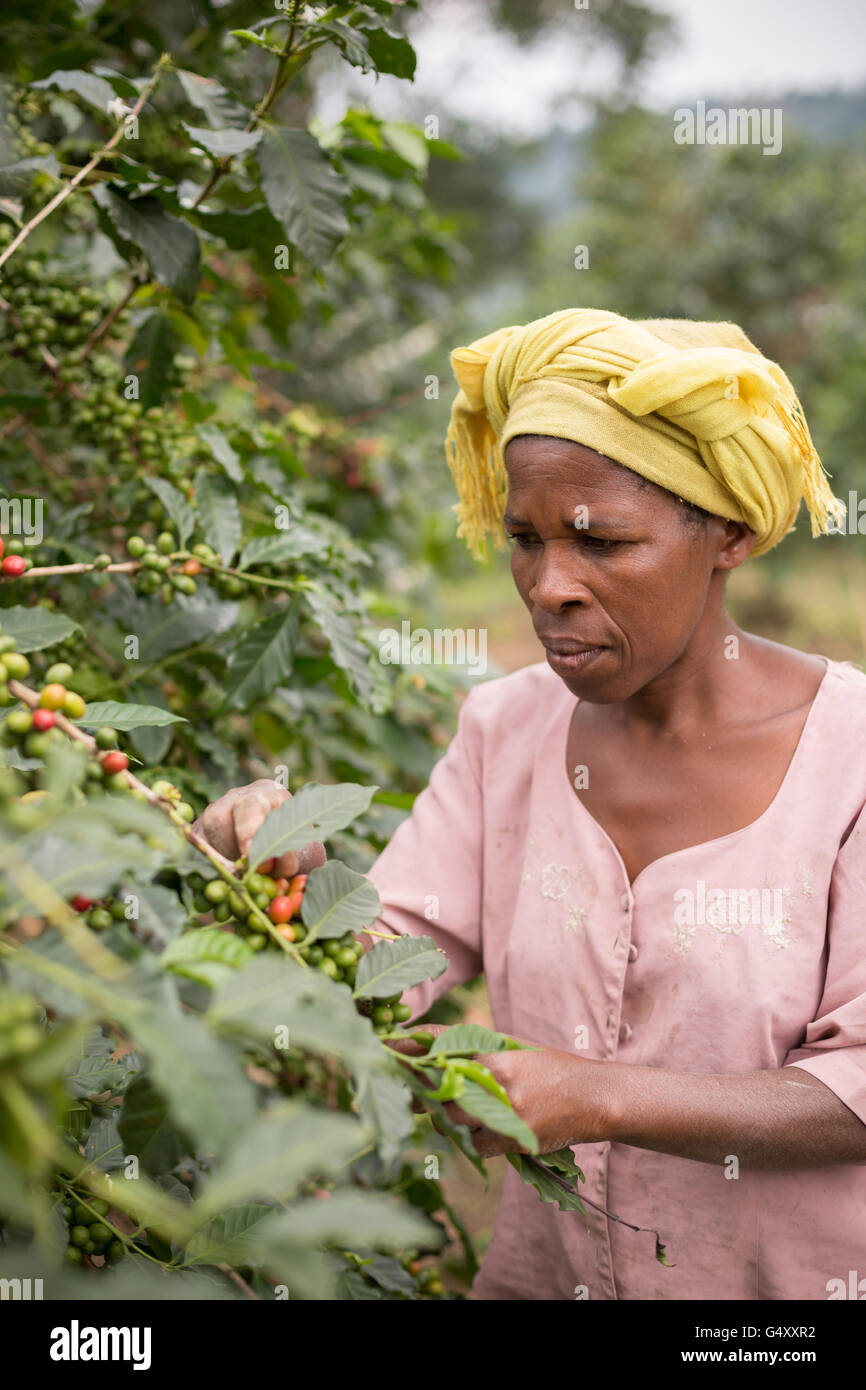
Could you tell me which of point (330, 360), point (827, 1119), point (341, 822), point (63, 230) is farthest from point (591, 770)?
point (330, 360)

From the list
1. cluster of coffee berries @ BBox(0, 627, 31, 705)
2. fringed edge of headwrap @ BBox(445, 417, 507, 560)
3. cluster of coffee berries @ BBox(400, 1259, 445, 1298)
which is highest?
fringed edge of headwrap @ BBox(445, 417, 507, 560)

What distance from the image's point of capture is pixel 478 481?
2000mm

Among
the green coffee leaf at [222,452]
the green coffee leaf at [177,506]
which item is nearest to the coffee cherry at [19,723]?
the green coffee leaf at [177,506]

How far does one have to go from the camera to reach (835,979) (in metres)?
1.57

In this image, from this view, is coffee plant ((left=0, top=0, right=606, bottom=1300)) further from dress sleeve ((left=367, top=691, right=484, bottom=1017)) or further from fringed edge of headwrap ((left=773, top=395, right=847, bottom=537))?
fringed edge of headwrap ((left=773, top=395, right=847, bottom=537))

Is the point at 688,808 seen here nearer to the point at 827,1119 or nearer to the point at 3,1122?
the point at 827,1119

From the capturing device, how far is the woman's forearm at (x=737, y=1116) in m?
1.44

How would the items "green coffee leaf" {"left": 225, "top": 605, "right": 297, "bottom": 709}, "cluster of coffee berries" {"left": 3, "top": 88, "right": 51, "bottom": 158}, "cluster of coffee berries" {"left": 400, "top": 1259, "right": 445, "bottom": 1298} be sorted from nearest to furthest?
"green coffee leaf" {"left": 225, "top": 605, "right": 297, "bottom": 709} < "cluster of coffee berries" {"left": 3, "top": 88, "right": 51, "bottom": 158} < "cluster of coffee berries" {"left": 400, "top": 1259, "right": 445, "bottom": 1298}

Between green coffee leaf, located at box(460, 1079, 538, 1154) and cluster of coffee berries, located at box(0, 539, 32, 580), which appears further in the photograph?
cluster of coffee berries, located at box(0, 539, 32, 580)

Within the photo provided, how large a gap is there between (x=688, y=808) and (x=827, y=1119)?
0.52m

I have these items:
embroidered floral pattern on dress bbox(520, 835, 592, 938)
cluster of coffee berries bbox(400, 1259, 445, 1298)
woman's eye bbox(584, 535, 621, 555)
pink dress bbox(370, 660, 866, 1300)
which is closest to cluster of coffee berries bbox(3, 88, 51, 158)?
woman's eye bbox(584, 535, 621, 555)

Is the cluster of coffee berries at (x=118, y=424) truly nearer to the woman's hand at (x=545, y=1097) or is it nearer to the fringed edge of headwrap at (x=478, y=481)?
the fringed edge of headwrap at (x=478, y=481)

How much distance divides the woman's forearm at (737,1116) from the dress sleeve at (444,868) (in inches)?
18.6

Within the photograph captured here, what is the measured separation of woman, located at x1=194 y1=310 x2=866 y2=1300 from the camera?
1.49 m
